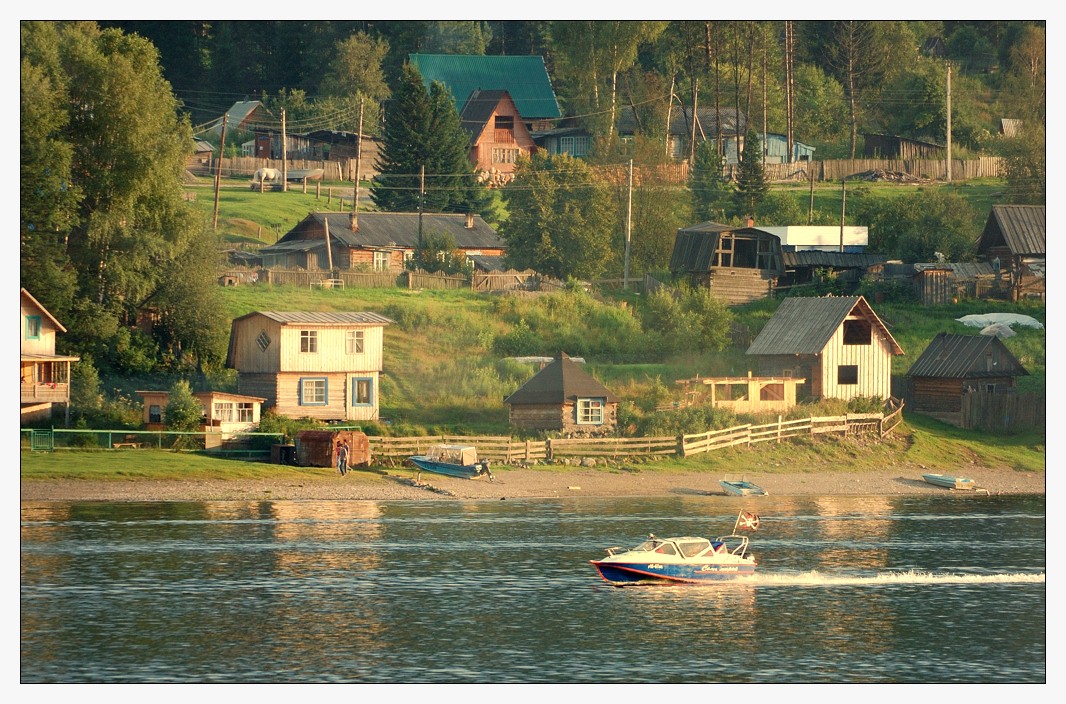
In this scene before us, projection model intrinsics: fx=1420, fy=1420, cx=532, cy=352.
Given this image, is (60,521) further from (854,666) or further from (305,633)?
(854,666)

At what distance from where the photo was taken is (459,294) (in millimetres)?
102875

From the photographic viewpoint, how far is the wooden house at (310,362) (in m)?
79.1

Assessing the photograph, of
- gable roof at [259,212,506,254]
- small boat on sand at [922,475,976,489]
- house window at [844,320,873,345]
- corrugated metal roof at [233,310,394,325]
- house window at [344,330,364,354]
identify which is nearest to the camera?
small boat on sand at [922,475,976,489]

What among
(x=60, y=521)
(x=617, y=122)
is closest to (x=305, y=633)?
(x=60, y=521)

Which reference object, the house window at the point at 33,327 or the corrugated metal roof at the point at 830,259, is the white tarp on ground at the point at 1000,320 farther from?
the house window at the point at 33,327

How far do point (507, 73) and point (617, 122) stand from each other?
47.6ft

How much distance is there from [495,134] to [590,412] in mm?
55890

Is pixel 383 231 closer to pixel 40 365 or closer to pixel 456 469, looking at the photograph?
pixel 40 365

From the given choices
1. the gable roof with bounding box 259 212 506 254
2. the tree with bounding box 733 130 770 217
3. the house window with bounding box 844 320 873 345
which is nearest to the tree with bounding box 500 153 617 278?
the gable roof with bounding box 259 212 506 254

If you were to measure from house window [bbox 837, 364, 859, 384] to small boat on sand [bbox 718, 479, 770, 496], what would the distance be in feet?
50.1

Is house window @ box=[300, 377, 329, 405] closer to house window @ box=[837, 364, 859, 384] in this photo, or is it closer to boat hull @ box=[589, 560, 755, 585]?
house window @ box=[837, 364, 859, 384]

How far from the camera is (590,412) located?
3130 inches

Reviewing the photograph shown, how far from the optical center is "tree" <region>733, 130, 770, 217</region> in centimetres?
12031

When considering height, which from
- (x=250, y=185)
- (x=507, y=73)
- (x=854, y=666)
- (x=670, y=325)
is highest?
(x=507, y=73)
